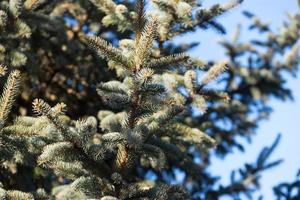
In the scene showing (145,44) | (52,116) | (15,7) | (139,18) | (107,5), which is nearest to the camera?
(52,116)

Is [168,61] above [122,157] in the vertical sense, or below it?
above

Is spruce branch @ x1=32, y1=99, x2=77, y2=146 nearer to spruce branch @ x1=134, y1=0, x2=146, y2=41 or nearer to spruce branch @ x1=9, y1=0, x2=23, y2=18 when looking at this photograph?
spruce branch @ x1=134, y1=0, x2=146, y2=41

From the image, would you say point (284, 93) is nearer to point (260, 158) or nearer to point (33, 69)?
point (260, 158)

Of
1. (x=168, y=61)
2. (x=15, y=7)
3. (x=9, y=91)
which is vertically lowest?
(x=15, y=7)

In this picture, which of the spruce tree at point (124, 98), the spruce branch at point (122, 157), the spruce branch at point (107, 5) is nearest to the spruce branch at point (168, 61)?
the spruce tree at point (124, 98)

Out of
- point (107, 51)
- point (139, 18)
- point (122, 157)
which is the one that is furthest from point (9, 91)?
point (139, 18)

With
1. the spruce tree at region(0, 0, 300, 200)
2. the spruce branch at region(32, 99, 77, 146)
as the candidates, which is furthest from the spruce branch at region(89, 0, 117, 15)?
the spruce branch at region(32, 99, 77, 146)

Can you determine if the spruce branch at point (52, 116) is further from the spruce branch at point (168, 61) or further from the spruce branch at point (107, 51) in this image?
the spruce branch at point (168, 61)

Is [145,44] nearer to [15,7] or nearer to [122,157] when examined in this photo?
[122,157]
